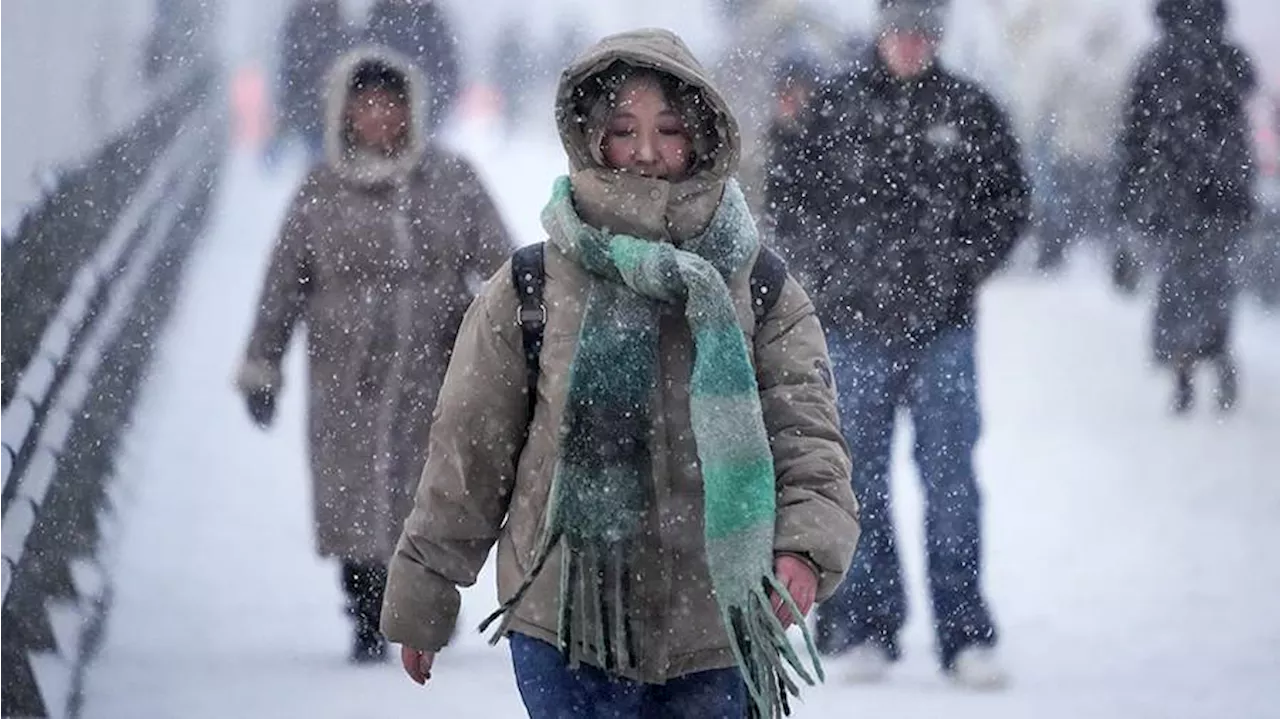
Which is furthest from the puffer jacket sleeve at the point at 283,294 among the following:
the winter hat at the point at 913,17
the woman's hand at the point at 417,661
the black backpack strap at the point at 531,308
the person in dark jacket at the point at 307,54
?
the black backpack strap at the point at 531,308

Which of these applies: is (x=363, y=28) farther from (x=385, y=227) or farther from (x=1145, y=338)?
(x=1145, y=338)

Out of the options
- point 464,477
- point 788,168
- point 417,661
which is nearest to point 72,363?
point 788,168

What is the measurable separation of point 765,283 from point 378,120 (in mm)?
2570

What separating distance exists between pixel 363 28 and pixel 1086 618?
2208 mm

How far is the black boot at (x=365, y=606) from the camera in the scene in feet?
16.4

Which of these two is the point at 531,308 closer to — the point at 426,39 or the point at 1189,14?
the point at 426,39

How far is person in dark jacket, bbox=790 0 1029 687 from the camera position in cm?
493

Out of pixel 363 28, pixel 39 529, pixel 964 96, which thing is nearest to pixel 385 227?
pixel 363 28

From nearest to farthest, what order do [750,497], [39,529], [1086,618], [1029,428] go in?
[750,497] < [39,529] < [1086,618] < [1029,428]

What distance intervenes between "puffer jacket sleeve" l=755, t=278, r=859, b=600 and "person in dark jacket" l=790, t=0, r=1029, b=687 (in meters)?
2.39

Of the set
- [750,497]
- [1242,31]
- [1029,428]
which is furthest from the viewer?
[1029,428]

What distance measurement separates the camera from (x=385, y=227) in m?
4.98

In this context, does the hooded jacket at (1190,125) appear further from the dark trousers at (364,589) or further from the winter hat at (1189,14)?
the dark trousers at (364,589)

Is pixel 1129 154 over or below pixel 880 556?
over
